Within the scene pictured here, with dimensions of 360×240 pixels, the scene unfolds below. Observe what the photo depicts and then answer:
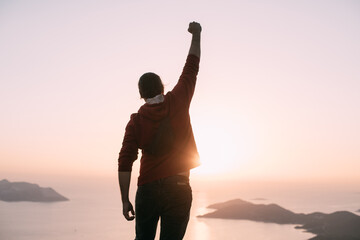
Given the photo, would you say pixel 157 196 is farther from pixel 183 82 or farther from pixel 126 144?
pixel 183 82

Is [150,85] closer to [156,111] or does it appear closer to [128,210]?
[156,111]

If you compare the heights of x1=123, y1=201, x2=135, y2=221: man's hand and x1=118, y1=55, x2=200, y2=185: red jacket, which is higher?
x1=118, y1=55, x2=200, y2=185: red jacket

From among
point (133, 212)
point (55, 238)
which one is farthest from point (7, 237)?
point (133, 212)

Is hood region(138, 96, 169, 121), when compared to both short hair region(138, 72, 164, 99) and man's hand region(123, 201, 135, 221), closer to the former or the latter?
short hair region(138, 72, 164, 99)

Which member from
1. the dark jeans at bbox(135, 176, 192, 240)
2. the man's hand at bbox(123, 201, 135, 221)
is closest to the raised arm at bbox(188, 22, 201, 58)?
the dark jeans at bbox(135, 176, 192, 240)

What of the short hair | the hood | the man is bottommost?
the man

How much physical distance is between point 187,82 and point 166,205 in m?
1.21

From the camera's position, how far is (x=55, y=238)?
637 feet

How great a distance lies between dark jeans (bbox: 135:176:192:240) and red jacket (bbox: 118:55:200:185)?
0.09 meters

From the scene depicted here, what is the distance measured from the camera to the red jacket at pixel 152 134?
3057 millimetres

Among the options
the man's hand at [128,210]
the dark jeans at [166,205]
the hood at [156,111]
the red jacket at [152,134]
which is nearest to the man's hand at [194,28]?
the red jacket at [152,134]

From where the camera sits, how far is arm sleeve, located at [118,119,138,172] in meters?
3.21

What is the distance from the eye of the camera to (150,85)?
127 inches

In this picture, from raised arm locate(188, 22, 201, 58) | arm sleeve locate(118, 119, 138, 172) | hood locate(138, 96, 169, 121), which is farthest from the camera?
raised arm locate(188, 22, 201, 58)
